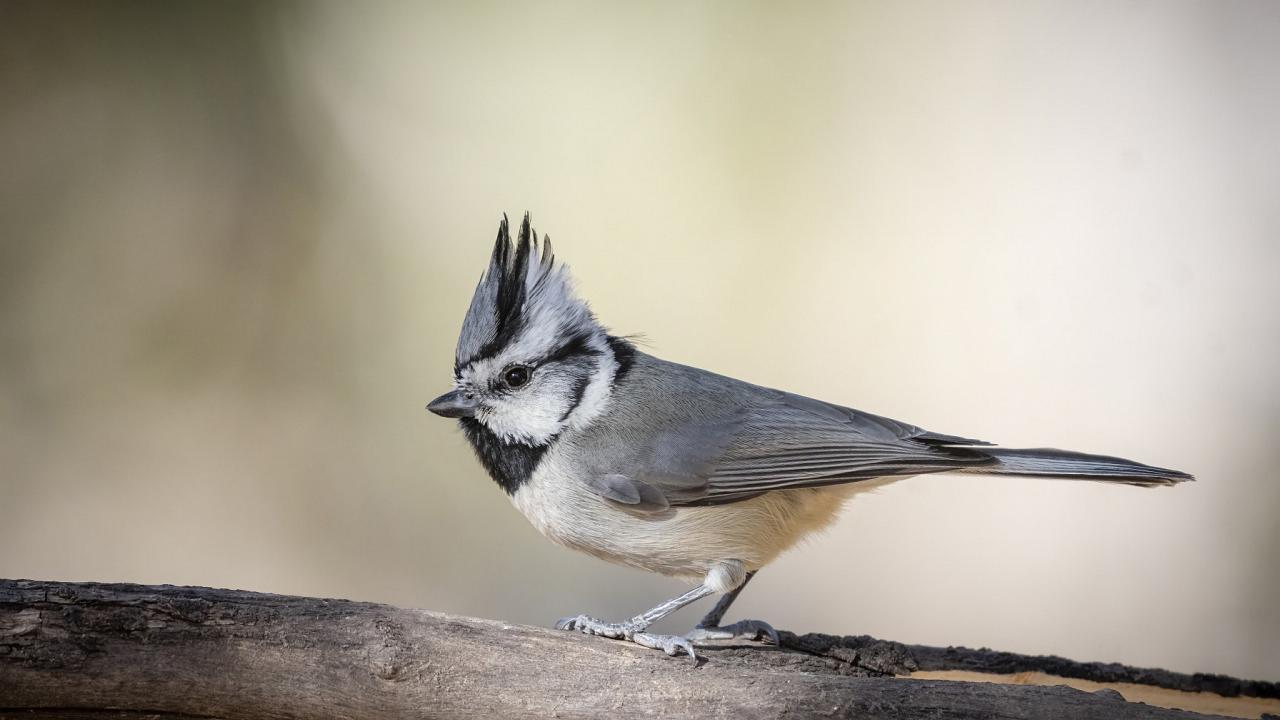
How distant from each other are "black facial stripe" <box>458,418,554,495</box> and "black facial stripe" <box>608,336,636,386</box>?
0.86 feet

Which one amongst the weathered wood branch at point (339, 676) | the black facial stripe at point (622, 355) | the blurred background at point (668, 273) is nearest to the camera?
the weathered wood branch at point (339, 676)

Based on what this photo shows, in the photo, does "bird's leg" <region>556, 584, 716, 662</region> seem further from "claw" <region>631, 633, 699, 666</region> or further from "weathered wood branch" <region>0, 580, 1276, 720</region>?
"weathered wood branch" <region>0, 580, 1276, 720</region>

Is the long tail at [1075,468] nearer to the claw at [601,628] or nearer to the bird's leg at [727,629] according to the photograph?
the bird's leg at [727,629]

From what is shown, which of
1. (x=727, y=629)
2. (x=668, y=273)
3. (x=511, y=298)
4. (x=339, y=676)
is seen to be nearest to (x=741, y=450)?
(x=727, y=629)

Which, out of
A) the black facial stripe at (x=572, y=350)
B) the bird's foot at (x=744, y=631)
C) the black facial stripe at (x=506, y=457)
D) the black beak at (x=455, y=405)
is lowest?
the bird's foot at (x=744, y=631)

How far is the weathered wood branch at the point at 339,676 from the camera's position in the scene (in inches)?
65.8

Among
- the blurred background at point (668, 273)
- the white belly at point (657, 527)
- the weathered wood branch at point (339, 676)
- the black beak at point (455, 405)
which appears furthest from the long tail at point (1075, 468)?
the blurred background at point (668, 273)

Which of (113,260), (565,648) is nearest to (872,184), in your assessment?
(565,648)

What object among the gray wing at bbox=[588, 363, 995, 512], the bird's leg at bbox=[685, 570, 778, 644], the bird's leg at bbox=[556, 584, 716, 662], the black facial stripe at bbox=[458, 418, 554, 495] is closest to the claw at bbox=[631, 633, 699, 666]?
the bird's leg at bbox=[556, 584, 716, 662]

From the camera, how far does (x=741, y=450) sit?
223 cm

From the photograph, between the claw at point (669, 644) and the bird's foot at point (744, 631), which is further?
the bird's foot at point (744, 631)

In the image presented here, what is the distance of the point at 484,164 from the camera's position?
390 cm

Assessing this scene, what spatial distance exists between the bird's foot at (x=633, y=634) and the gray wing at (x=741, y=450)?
24cm

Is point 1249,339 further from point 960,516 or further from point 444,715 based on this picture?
point 444,715
